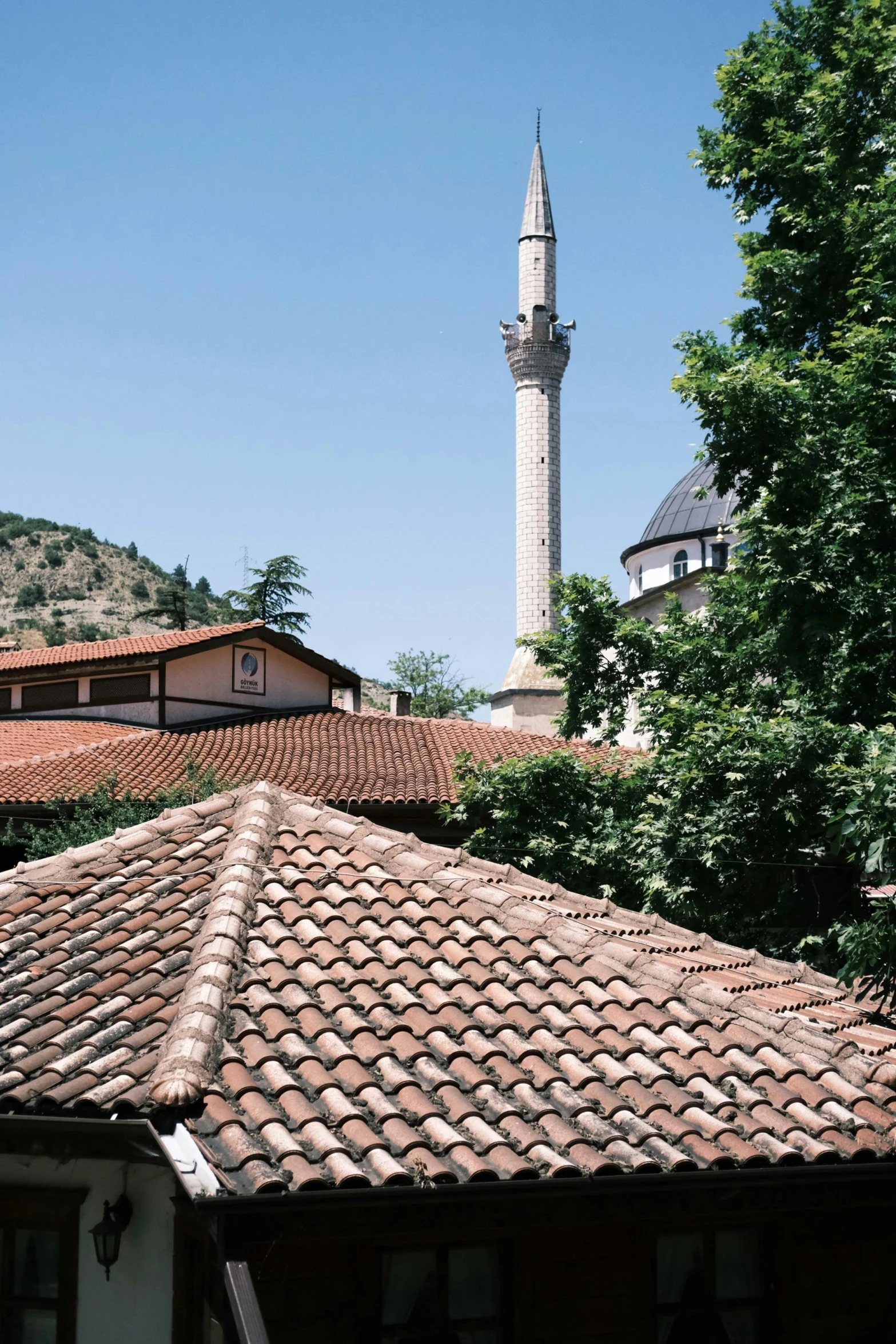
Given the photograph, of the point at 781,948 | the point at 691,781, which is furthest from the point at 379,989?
the point at 781,948

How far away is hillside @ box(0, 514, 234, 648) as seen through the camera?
76.4m

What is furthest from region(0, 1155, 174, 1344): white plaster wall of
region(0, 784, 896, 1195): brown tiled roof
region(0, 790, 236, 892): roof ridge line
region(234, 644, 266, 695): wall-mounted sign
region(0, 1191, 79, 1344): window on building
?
region(234, 644, 266, 695): wall-mounted sign

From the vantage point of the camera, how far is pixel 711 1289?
19.9 ft

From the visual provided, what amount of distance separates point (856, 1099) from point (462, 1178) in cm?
224

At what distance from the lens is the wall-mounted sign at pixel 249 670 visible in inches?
1035

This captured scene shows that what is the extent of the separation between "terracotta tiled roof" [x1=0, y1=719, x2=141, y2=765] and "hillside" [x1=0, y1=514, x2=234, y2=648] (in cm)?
4527

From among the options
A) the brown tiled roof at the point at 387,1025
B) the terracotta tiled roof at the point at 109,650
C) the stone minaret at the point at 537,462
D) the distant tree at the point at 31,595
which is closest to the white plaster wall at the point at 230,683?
the terracotta tiled roof at the point at 109,650

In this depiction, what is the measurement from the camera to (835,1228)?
20.4 ft

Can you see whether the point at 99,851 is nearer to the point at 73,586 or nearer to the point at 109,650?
the point at 109,650

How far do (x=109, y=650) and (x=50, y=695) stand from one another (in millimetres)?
1638

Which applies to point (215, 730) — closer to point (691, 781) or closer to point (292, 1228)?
point (691, 781)

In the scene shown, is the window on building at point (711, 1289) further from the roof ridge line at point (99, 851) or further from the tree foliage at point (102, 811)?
the tree foliage at point (102, 811)

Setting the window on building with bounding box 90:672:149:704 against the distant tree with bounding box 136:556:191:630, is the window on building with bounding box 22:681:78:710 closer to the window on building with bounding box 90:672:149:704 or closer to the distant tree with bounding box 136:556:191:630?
the window on building with bounding box 90:672:149:704

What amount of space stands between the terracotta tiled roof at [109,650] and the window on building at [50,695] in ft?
1.52
